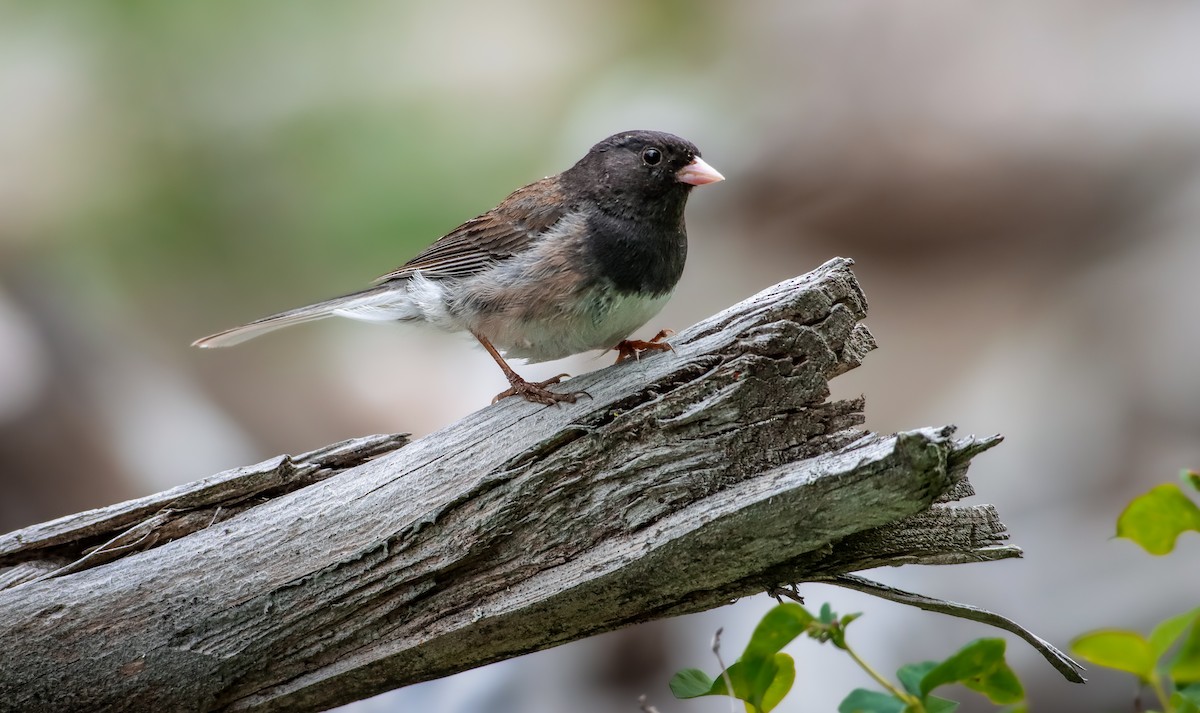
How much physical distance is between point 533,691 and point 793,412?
2.42 m

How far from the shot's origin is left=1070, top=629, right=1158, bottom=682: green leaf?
817mm

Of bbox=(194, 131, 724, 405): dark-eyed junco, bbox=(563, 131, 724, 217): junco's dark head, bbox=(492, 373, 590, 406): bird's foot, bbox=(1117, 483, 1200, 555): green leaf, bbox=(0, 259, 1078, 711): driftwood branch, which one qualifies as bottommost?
bbox=(0, 259, 1078, 711): driftwood branch

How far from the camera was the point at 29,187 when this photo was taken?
5273 millimetres

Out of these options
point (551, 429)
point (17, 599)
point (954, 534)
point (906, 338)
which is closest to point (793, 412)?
point (954, 534)

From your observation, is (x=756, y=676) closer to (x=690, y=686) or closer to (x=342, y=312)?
(x=690, y=686)

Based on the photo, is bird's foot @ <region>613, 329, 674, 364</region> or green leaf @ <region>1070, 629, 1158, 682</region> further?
bird's foot @ <region>613, 329, 674, 364</region>

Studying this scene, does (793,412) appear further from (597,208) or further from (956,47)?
(956,47)

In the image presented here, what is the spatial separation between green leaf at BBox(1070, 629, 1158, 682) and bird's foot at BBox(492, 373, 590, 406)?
53.0 inches

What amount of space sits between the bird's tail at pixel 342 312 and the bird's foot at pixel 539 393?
0.67m

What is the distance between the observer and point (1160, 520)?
3.00ft

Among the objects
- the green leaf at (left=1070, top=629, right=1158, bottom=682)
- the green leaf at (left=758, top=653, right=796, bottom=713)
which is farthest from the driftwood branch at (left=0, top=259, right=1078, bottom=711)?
the green leaf at (left=1070, top=629, right=1158, bottom=682)

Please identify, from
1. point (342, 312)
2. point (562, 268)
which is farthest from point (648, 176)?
point (342, 312)

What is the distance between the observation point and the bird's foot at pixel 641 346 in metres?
2.19

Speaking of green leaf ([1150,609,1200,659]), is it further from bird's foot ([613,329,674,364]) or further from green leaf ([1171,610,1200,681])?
bird's foot ([613,329,674,364])
